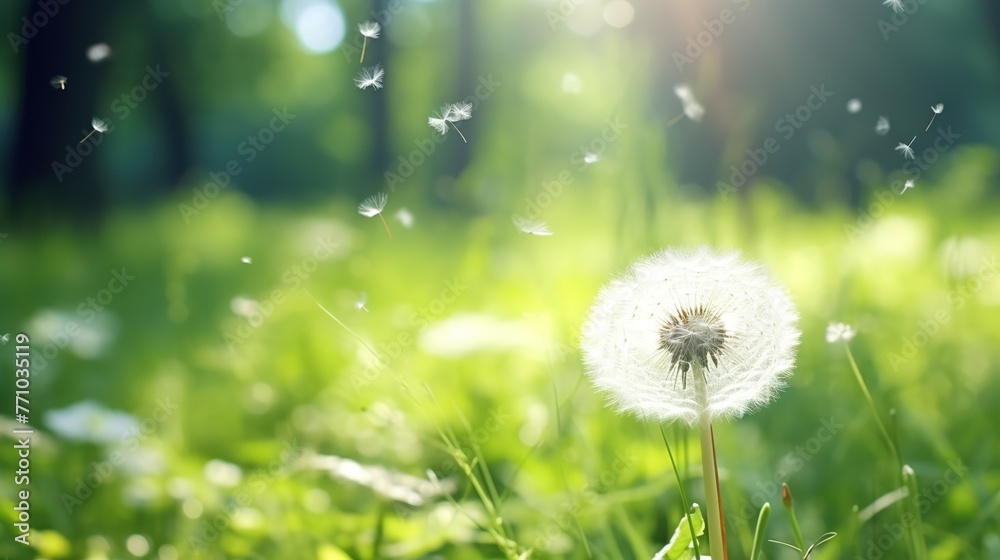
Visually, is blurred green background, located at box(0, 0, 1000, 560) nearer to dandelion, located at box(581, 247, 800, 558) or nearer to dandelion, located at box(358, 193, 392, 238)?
dandelion, located at box(581, 247, 800, 558)

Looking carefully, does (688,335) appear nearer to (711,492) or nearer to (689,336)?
(689,336)

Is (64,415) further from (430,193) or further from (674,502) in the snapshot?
(430,193)

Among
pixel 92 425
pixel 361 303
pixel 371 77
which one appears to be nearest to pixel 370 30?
pixel 371 77

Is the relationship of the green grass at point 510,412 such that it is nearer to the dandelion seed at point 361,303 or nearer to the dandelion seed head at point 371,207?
the dandelion seed at point 361,303

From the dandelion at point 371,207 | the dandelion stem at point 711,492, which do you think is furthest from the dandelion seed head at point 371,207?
the dandelion stem at point 711,492

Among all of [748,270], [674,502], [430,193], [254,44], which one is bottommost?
[674,502]

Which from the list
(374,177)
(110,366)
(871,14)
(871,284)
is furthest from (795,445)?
(871,14)
